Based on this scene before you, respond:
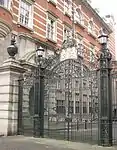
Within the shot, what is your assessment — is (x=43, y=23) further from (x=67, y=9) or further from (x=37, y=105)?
(x=37, y=105)

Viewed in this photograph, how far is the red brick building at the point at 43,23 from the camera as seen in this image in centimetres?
1756

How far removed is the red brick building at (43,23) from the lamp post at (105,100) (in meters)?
2.41

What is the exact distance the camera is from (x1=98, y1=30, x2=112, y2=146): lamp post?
1017 cm

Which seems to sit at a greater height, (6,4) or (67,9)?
(67,9)

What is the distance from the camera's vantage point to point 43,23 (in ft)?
74.3

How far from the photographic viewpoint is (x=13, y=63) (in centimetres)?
1328

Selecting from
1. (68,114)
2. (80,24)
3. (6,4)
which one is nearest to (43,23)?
(6,4)

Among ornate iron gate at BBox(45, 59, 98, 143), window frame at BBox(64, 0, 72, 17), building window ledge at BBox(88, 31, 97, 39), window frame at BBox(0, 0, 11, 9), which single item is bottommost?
ornate iron gate at BBox(45, 59, 98, 143)

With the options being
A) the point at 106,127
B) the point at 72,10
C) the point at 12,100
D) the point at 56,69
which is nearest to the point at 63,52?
the point at 56,69

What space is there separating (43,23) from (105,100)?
13509 mm

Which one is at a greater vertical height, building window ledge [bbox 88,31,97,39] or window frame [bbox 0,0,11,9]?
building window ledge [bbox 88,31,97,39]

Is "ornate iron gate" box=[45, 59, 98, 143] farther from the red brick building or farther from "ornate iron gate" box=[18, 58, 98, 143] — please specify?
the red brick building

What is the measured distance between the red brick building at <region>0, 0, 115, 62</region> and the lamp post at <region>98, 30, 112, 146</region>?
2.41 metres

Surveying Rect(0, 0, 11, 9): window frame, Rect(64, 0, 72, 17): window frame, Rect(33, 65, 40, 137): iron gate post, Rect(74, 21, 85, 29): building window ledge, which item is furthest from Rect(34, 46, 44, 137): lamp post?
Rect(74, 21, 85, 29): building window ledge
